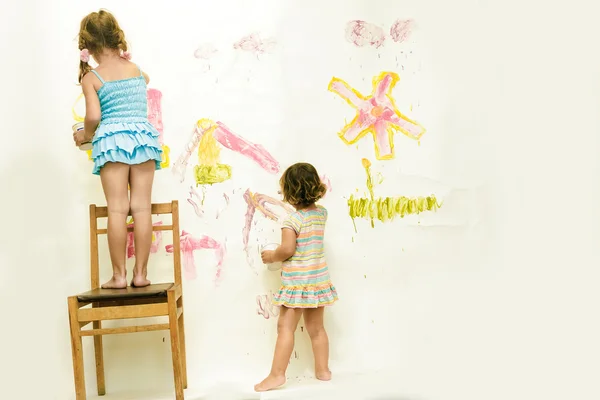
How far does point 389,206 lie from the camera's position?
227 cm

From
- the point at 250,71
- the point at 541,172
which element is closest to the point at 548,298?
the point at 541,172

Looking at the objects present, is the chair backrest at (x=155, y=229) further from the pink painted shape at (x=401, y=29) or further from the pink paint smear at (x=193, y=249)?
the pink painted shape at (x=401, y=29)

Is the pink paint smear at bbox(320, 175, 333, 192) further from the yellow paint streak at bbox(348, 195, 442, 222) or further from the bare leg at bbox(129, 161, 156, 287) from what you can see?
the bare leg at bbox(129, 161, 156, 287)

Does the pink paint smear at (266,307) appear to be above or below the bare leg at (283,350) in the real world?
→ above

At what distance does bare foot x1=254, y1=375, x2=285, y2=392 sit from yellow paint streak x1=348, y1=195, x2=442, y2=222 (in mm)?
664

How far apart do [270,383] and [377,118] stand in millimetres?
1079

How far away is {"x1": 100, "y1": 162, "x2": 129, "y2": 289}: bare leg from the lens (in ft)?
6.05

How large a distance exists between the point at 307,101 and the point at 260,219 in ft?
1.62

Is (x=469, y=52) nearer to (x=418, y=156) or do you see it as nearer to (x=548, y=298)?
(x=418, y=156)

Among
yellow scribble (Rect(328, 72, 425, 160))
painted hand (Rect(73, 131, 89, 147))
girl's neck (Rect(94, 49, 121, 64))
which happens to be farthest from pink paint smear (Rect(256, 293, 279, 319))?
girl's neck (Rect(94, 49, 121, 64))

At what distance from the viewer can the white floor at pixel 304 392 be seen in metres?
1.96

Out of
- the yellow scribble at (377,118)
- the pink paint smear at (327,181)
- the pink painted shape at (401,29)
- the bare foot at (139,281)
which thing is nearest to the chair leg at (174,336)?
the bare foot at (139,281)

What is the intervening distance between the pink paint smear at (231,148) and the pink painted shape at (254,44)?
12.0 inches

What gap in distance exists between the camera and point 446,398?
202 centimetres
